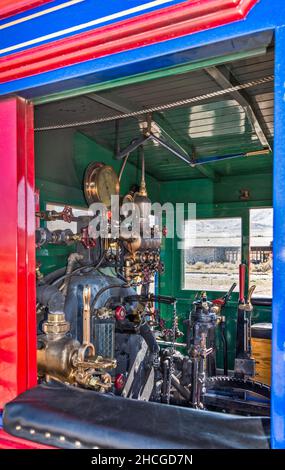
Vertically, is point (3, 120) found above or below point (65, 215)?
above

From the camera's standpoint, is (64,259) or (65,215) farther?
(64,259)

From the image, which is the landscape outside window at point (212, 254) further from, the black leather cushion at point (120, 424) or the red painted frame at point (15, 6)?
the red painted frame at point (15, 6)

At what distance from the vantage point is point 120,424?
119 cm

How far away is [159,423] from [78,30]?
4.90 ft

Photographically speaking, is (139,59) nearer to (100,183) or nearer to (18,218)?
(18,218)

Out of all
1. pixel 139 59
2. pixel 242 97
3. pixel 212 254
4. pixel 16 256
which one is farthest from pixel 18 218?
pixel 212 254

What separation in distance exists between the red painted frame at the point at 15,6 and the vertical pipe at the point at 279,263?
37.8 inches

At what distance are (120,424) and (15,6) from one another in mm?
1709

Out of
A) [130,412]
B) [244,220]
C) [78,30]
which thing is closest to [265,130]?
[244,220]

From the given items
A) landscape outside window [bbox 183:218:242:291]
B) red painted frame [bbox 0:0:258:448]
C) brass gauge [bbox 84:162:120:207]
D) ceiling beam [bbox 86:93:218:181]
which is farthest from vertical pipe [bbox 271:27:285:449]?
landscape outside window [bbox 183:218:242:291]

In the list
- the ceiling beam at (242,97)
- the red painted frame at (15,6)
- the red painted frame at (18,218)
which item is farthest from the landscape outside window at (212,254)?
the red painted frame at (15,6)

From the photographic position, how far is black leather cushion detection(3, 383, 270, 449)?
1101 mm

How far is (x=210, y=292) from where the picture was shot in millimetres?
5844
